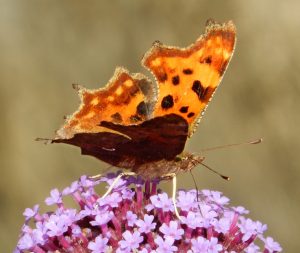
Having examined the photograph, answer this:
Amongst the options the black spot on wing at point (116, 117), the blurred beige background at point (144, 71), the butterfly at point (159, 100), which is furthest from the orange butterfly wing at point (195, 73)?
the blurred beige background at point (144, 71)

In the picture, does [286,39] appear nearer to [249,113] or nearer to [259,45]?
[259,45]

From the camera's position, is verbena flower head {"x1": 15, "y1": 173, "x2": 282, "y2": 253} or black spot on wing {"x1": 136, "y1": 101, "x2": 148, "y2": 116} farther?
black spot on wing {"x1": 136, "y1": 101, "x2": 148, "y2": 116}

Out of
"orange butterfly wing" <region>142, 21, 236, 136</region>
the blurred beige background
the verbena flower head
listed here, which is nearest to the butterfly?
"orange butterfly wing" <region>142, 21, 236, 136</region>

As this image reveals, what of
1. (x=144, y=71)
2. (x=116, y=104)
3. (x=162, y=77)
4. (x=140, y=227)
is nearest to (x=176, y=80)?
(x=162, y=77)

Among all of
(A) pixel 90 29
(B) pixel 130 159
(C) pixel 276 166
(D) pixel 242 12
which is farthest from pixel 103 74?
(B) pixel 130 159

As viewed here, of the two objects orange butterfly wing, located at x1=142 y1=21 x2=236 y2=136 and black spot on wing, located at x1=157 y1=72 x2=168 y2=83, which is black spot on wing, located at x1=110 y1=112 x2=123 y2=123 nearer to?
orange butterfly wing, located at x1=142 y1=21 x2=236 y2=136

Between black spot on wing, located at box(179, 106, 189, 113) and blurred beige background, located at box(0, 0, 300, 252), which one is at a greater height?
blurred beige background, located at box(0, 0, 300, 252)

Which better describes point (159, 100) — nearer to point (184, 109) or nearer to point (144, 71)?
point (184, 109)

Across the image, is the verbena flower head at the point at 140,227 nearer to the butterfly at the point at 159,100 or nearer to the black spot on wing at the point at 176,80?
the butterfly at the point at 159,100
